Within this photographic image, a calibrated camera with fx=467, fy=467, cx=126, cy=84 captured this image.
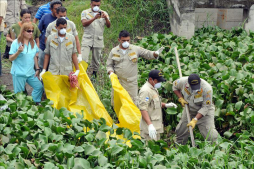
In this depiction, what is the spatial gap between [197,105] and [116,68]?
150 centimetres

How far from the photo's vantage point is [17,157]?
512 centimetres

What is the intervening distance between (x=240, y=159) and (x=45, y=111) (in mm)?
2570

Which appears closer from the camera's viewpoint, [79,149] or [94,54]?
[79,149]

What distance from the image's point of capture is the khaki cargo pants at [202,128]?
21.8ft

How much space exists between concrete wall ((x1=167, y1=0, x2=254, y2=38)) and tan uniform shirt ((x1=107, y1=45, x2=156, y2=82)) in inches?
139

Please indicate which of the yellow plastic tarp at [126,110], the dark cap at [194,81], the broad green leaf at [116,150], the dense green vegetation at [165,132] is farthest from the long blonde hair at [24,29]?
the broad green leaf at [116,150]

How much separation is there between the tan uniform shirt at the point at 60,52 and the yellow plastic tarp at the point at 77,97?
0.17 meters

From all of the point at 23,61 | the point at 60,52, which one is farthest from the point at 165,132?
the point at 23,61

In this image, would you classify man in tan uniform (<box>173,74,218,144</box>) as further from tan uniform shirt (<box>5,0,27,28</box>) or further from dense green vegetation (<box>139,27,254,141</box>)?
tan uniform shirt (<box>5,0,27,28</box>)

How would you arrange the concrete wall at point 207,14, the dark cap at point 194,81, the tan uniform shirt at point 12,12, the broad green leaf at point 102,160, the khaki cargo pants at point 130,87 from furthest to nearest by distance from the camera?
1. the concrete wall at point 207,14
2. the tan uniform shirt at point 12,12
3. the khaki cargo pants at point 130,87
4. the dark cap at point 194,81
5. the broad green leaf at point 102,160

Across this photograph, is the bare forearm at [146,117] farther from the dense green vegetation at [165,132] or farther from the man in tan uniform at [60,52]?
the man in tan uniform at [60,52]

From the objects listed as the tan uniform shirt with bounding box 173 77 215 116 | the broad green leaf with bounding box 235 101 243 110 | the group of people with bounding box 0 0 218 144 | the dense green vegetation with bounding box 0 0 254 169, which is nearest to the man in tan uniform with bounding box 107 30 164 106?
the group of people with bounding box 0 0 218 144

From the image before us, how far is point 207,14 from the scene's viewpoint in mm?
11305

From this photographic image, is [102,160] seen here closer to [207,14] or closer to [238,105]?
[238,105]
